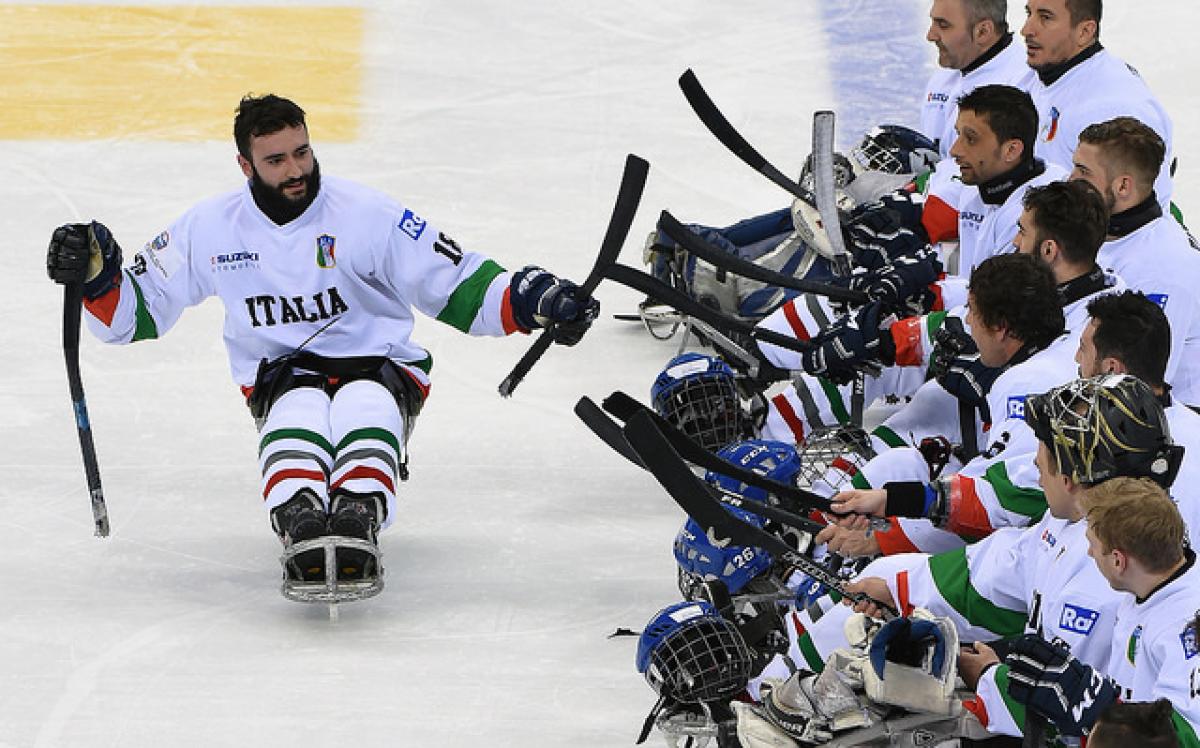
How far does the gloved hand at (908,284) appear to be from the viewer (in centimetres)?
593

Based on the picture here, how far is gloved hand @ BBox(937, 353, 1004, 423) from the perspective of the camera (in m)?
5.18

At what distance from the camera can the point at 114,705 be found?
16.6 feet

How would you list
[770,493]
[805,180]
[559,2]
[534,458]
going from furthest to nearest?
[559,2]
[805,180]
[534,458]
[770,493]

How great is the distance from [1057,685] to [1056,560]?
0.42 metres

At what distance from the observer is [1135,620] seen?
387 centimetres

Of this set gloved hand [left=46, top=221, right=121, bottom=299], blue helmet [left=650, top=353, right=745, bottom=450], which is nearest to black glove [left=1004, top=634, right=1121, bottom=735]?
blue helmet [left=650, top=353, right=745, bottom=450]

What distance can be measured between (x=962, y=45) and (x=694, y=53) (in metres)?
2.93

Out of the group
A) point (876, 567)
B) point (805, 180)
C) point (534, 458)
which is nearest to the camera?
point (876, 567)

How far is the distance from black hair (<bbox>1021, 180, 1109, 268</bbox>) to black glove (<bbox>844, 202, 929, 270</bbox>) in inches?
41.4

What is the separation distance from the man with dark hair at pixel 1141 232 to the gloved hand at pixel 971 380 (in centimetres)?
61

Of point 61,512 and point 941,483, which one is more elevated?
point 61,512

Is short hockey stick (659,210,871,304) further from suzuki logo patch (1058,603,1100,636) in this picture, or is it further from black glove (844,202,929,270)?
suzuki logo patch (1058,603,1100,636)

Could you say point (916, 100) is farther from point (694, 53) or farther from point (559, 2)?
point (559, 2)

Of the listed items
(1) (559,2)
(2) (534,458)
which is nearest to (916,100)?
(1) (559,2)
